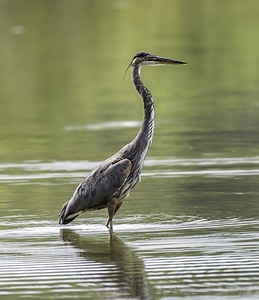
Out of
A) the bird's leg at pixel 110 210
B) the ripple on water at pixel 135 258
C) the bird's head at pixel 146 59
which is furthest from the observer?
the bird's head at pixel 146 59

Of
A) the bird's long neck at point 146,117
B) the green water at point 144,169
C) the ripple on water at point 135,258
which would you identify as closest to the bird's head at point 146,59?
the bird's long neck at point 146,117

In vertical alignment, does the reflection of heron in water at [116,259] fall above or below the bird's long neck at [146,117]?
below

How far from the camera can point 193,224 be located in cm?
1159

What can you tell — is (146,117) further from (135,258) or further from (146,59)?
(135,258)

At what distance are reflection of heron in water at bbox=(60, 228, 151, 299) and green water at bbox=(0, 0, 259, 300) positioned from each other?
0.02 metres

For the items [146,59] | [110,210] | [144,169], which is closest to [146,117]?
[146,59]

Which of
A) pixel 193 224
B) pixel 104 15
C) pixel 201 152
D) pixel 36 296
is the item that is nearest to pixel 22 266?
pixel 36 296

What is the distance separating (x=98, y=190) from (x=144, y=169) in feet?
9.39

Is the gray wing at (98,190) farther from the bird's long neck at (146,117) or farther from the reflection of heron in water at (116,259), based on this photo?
the bird's long neck at (146,117)

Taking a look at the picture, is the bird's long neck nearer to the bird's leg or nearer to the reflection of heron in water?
the bird's leg

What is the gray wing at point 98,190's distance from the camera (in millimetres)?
11852

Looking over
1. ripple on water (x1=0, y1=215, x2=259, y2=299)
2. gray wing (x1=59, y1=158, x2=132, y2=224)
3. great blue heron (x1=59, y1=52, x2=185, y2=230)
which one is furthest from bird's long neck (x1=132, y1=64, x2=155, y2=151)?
ripple on water (x1=0, y1=215, x2=259, y2=299)

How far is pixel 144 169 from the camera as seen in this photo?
14.7 m

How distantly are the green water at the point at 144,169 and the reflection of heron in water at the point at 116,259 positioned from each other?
17 millimetres
